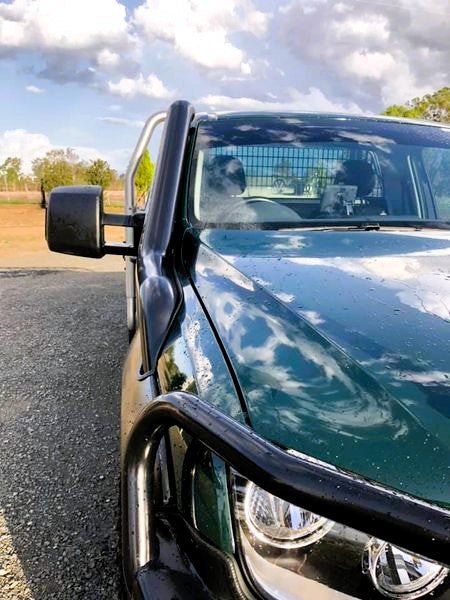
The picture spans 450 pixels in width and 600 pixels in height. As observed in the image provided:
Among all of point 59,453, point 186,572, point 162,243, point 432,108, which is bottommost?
point 59,453

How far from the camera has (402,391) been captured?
109 cm

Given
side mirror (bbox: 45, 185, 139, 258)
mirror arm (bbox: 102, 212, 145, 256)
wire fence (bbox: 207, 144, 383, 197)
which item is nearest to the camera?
side mirror (bbox: 45, 185, 139, 258)

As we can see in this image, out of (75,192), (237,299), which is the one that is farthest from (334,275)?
(75,192)

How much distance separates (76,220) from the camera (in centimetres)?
225

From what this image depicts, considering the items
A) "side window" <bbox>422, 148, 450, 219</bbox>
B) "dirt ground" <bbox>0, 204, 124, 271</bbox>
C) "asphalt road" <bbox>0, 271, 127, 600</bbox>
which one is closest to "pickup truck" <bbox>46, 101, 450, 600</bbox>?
"side window" <bbox>422, 148, 450, 219</bbox>

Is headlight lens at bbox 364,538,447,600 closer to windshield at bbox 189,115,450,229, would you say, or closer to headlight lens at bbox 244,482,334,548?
headlight lens at bbox 244,482,334,548

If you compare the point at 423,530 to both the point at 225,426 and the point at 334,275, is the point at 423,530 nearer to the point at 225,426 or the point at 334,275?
the point at 225,426

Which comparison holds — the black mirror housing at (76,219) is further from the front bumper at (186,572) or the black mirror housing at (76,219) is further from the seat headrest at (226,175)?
the front bumper at (186,572)

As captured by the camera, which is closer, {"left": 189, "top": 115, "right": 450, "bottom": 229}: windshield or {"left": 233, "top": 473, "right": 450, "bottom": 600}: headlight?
{"left": 233, "top": 473, "right": 450, "bottom": 600}: headlight

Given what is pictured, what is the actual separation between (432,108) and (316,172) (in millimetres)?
15692

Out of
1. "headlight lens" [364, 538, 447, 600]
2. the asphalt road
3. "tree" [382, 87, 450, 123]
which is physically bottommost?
the asphalt road

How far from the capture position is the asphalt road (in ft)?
6.91

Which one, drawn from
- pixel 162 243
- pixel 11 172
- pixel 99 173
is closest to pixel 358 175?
pixel 162 243

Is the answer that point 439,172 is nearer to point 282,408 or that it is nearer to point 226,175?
point 226,175
